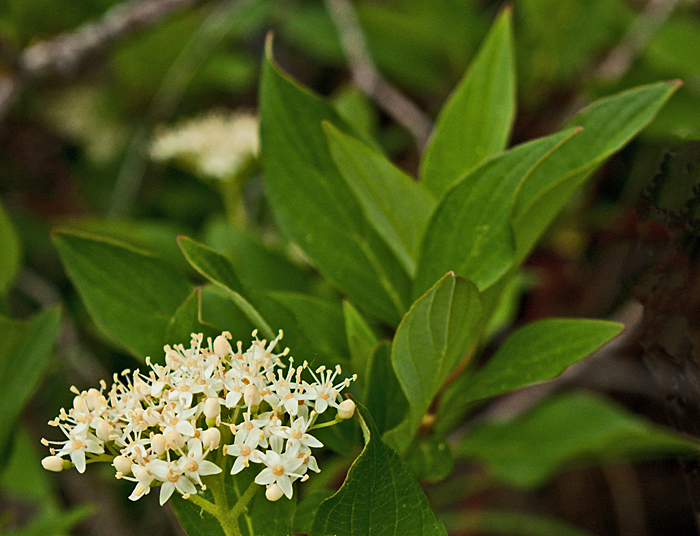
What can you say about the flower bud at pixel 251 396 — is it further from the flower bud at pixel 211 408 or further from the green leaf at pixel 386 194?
the green leaf at pixel 386 194

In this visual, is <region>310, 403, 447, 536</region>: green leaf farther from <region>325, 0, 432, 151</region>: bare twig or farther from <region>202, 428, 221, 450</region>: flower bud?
<region>325, 0, 432, 151</region>: bare twig

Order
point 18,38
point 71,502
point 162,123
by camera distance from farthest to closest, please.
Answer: point 162,123, point 18,38, point 71,502

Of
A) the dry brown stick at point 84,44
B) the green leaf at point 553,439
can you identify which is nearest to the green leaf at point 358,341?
the green leaf at point 553,439

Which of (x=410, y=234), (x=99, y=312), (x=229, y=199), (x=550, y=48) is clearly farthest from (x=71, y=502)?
(x=550, y=48)

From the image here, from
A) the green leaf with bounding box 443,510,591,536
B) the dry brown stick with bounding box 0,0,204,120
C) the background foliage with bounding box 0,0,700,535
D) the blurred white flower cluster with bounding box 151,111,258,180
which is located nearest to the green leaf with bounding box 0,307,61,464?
the background foliage with bounding box 0,0,700,535

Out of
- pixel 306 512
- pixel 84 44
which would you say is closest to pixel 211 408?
pixel 306 512

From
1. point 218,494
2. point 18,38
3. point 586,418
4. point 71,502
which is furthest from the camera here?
point 18,38

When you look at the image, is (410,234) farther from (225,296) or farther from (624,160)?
(624,160)
